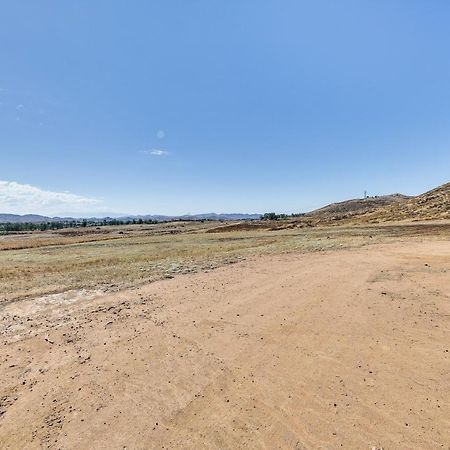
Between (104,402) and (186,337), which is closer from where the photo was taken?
(104,402)

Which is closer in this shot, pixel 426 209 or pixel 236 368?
pixel 236 368

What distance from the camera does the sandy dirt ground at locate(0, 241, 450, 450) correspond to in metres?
5.41

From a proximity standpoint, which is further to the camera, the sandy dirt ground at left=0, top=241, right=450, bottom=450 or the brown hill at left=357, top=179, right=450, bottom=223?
the brown hill at left=357, top=179, right=450, bottom=223

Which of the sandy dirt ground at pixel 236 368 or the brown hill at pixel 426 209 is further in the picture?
the brown hill at pixel 426 209

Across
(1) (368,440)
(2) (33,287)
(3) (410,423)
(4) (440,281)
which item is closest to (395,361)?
(3) (410,423)

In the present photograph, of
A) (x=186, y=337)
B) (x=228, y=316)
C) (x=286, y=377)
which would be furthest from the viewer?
(x=228, y=316)

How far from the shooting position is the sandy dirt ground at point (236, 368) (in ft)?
17.7

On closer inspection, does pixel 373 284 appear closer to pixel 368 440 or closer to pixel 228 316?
pixel 228 316

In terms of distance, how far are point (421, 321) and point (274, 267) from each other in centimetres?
888

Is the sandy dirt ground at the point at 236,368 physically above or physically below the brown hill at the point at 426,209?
below

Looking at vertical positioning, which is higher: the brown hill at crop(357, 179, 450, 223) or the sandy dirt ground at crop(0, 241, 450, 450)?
the brown hill at crop(357, 179, 450, 223)

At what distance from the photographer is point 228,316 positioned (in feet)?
34.8

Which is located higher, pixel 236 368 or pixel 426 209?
pixel 426 209

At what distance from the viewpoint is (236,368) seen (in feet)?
24.1
